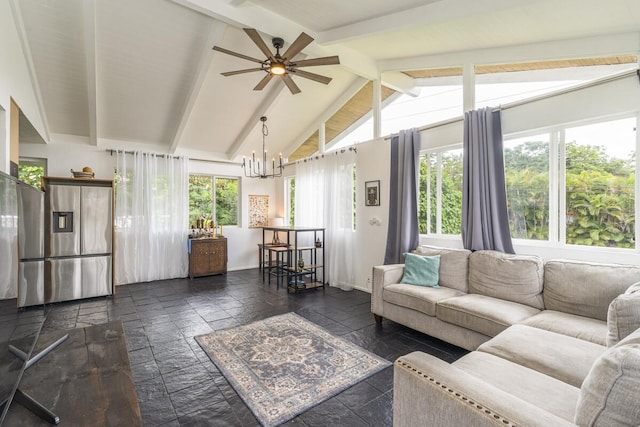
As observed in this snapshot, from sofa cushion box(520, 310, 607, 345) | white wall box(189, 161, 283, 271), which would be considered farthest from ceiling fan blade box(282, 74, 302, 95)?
white wall box(189, 161, 283, 271)

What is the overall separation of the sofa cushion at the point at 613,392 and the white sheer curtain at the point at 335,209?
4.08 metres

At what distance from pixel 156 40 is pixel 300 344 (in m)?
3.89

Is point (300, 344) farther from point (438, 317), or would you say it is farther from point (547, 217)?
point (547, 217)

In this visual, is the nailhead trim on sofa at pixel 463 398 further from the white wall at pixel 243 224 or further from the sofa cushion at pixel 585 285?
the white wall at pixel 243 224

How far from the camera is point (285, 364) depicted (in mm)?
2557

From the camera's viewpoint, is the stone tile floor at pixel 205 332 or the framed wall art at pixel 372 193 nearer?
the stone tile floor at pixel 205 332

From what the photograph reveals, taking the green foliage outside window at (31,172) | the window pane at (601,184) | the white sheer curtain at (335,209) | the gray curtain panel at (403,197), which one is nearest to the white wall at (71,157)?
the green foliage outside window at (31,172)

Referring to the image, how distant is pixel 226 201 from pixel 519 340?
19.8ft

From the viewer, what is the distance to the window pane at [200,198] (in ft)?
20.7

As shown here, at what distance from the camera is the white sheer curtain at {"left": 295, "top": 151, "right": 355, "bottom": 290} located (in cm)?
507

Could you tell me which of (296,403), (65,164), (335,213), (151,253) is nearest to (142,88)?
(65,164)

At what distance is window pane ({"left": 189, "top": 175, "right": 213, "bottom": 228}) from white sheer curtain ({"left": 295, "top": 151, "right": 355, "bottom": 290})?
2320 mm

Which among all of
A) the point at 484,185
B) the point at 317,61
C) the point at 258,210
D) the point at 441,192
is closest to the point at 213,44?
the point at 317,61

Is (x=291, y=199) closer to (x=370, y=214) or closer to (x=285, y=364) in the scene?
(x=370, y=214)
